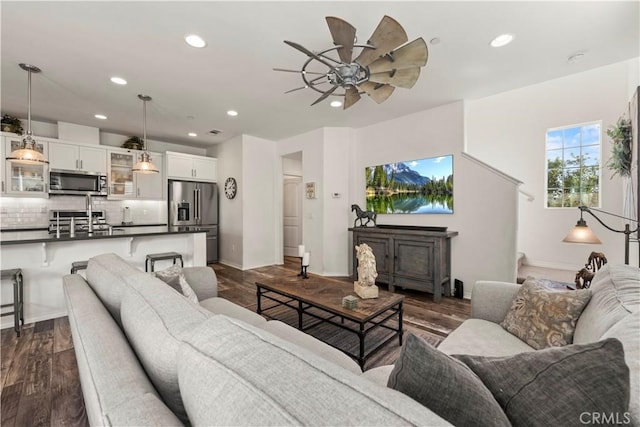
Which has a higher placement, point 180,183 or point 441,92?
point 441,92

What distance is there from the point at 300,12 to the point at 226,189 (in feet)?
14.3

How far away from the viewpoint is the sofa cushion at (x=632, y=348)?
627 mm

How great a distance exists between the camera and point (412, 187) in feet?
13.5

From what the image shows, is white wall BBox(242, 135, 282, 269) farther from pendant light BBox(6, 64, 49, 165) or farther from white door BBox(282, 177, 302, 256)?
pendant light BBox(6, 64, 49, 165)

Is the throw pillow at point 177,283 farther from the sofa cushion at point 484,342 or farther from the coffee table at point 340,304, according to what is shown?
the sofa cushion at point 484,342

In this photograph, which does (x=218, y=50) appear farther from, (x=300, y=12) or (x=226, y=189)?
(x=226, y=189)

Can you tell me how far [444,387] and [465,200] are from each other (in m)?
3.56

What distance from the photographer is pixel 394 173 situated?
4312 millimetres

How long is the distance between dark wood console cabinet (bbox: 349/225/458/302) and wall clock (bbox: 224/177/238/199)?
3000 millimetres

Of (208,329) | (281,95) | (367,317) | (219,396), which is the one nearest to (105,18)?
(281,95)

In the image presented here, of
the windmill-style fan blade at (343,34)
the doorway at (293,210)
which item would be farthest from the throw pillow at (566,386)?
the doorway at (293,210)

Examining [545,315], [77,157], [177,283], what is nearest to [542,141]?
[545,315]

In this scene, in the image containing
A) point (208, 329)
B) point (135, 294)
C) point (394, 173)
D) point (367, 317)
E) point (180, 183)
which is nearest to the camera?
point (208, 329)

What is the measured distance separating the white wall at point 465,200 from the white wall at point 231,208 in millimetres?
2946
